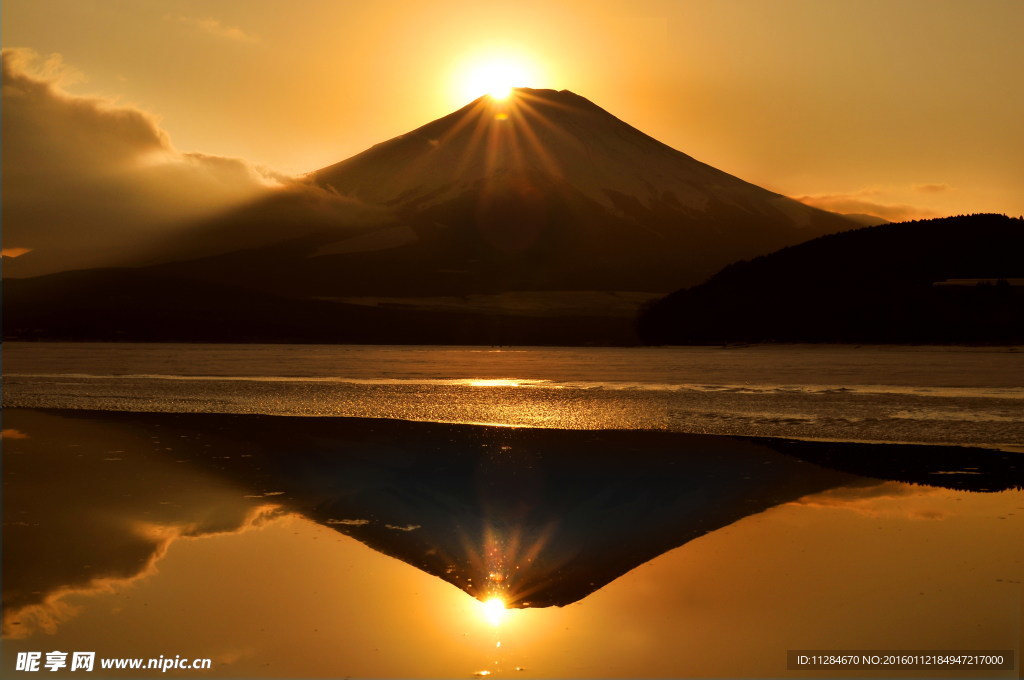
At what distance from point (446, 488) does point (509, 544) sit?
3.52 metres

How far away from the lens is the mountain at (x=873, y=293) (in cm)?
13838

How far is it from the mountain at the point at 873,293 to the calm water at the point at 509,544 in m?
124

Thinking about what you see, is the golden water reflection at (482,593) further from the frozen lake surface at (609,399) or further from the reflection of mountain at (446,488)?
the frozen lake surface at (609,399)

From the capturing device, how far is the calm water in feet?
26.9

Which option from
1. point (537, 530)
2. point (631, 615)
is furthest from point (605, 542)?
point (631, 615)

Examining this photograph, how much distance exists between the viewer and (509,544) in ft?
38.2

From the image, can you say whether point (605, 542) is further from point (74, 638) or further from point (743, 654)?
point (74, 638)

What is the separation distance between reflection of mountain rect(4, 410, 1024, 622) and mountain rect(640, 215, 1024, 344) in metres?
123

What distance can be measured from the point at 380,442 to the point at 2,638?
1216 cm

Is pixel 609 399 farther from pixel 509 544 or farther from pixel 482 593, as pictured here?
pixel 482 593

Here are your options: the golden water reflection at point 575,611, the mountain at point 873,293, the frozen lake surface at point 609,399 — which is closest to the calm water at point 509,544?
the golden water reflection at point 575,611

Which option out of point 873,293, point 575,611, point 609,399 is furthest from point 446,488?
point 873,293

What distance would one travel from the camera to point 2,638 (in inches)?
329

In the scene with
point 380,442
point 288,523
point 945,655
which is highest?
point 380,442
